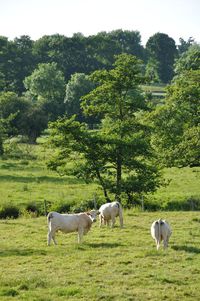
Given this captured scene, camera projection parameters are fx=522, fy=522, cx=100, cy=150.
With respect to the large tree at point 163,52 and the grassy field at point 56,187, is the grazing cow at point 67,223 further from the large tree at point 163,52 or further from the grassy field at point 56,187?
the large tree at point 163,52

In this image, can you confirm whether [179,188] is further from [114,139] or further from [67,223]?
[67,223]

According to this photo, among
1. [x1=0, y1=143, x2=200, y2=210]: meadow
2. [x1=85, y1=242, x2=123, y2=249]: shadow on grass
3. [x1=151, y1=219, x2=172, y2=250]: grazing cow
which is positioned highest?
[x1=0, y1=143, x2=200, y2=210]: meadow

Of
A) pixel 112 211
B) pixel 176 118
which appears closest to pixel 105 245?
pixel 112 211

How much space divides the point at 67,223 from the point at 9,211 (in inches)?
521

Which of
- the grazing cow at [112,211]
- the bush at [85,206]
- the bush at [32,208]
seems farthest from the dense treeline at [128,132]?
the grazing cow at [112,211]

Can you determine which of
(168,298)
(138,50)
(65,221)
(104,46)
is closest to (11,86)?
(104,46)

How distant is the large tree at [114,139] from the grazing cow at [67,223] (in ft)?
35.3

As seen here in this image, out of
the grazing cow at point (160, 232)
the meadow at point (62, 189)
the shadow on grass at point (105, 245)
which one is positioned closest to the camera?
the grazing cow at point (160, 232)

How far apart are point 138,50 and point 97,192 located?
13249 cm

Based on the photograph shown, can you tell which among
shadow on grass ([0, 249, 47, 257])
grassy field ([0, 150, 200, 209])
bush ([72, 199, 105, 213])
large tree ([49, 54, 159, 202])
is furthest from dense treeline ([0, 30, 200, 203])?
shadow on grass ([0, 249, 47, 257])

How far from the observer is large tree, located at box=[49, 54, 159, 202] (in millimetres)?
31781

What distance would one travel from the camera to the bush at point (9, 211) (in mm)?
32594

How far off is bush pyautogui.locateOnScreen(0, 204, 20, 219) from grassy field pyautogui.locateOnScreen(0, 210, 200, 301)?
8.46 metres

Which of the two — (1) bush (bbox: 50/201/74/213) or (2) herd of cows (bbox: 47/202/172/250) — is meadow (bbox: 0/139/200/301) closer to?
(2) herd of cows (bbox: 47/202/172/250)
